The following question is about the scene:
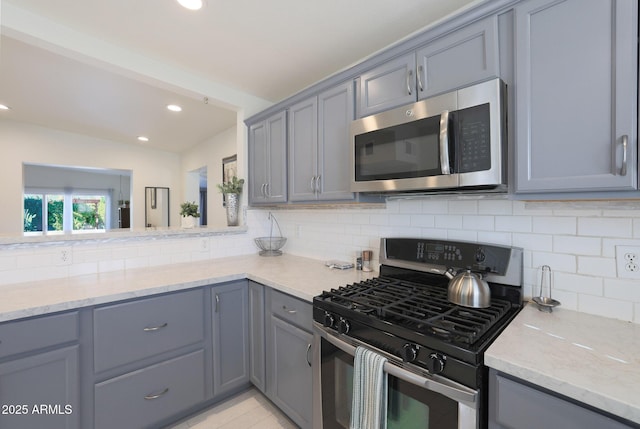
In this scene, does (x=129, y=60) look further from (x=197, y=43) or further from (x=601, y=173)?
(x=601, y=173)

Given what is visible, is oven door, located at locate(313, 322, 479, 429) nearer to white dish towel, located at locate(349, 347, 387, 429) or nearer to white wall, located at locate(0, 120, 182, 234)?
white dish towel, located at locate(349, 347, 387, 429)

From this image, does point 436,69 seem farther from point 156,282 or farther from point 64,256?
point 64,256

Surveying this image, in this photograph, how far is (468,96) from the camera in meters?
1.22

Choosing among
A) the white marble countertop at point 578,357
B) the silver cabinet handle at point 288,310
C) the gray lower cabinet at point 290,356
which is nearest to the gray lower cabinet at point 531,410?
the white marble countertop at point 578,357

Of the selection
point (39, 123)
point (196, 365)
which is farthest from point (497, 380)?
point (39, 123)

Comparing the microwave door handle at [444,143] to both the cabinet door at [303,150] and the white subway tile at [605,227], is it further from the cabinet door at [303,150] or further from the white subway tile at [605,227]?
the cabinet door at [303,150]

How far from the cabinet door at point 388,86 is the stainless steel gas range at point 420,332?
31.7 inches

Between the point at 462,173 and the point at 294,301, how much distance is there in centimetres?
111

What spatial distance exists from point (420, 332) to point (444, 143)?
0.79 meters

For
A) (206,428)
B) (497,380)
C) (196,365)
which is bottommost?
(206,428)

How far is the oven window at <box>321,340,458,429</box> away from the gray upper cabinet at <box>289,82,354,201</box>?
95cm

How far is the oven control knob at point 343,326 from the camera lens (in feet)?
4.17

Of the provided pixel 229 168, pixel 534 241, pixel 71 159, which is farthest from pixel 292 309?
pixel 71 159

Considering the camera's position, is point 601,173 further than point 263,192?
No
